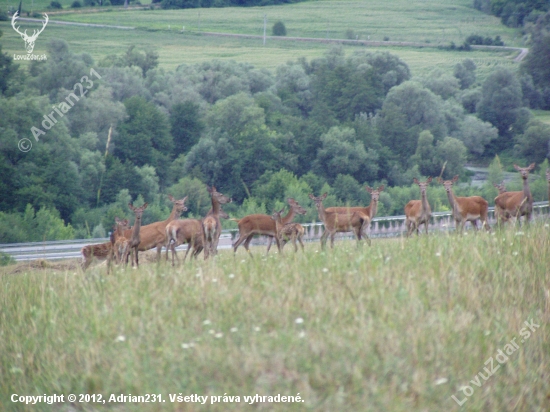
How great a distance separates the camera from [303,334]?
7.49m

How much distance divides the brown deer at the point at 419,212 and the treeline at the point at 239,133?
3105 cm

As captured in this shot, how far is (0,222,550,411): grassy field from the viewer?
283 inches

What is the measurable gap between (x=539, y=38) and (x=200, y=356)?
104 meters

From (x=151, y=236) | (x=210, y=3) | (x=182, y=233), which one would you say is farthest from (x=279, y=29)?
(x=182, y=233)

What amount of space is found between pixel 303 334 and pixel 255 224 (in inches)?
369

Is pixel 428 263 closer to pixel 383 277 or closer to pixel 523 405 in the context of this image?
pixel 383 277

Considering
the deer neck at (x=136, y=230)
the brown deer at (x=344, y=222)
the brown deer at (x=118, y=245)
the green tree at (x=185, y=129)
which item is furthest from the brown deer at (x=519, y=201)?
the green tree at (x=185, y=129)

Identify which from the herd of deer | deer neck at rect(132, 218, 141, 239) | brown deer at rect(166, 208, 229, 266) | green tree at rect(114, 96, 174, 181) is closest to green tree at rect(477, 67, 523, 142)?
green tree at rect(114, 96, 174, 181)

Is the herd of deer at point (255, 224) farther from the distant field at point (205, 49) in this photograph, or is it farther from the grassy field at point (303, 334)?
the distant field at point (205, 49)

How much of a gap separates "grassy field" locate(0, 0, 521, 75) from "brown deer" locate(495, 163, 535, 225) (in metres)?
87.7

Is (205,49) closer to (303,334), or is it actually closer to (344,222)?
(344,222)

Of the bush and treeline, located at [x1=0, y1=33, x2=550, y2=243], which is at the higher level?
the bush

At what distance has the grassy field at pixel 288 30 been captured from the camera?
112438mm

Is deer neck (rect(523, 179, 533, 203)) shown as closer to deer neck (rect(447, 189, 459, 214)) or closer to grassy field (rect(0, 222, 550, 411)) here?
deer neck (rect(447, 189, 459, 214))
